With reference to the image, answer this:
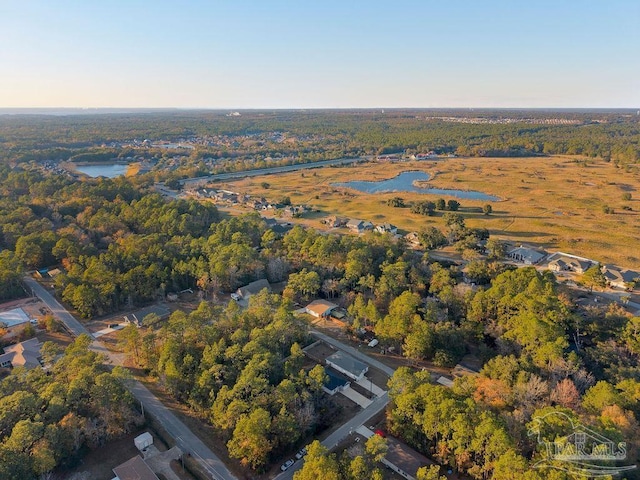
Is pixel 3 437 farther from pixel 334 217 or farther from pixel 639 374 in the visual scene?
pixel 334 217

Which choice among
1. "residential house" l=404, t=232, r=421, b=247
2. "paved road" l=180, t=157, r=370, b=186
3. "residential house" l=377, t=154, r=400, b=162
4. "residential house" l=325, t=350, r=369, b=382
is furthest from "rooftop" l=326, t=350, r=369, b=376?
"residential house" l=377, t=154, r=400, b=162

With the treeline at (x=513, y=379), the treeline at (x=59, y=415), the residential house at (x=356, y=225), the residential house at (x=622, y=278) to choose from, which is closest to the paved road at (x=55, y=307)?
the treeline at (x=59, y=415)

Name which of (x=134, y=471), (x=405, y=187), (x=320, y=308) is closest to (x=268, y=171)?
(x=405, y=187)

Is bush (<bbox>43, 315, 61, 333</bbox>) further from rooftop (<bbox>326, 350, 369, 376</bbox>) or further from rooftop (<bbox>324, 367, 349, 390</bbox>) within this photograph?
rooftop (<bbox>324, 367, 349, 390</bbox>)

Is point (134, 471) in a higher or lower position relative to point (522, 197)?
Result: lower

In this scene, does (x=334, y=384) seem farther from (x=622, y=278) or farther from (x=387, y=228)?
(x=622, y=278)

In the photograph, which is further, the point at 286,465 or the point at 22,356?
the point at 22,356

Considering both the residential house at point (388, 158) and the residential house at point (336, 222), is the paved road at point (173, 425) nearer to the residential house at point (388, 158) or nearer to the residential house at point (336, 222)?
the residential house at point (336, 222)
